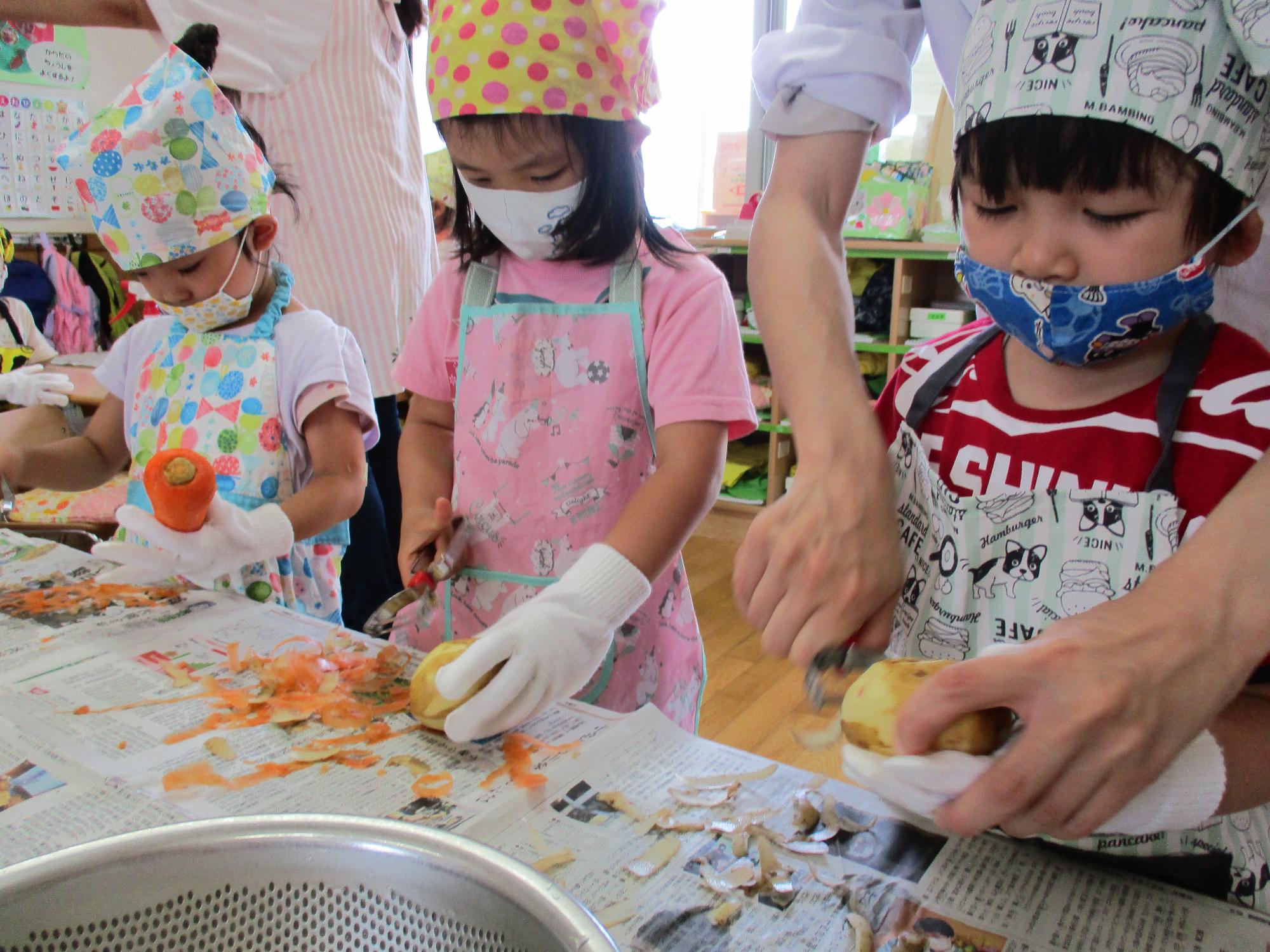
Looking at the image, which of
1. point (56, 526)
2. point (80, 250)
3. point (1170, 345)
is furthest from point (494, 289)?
point (80, 250)

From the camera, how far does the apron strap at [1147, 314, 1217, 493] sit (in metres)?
0.67

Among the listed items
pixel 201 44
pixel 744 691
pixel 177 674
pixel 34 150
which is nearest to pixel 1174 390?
pixel 177 674

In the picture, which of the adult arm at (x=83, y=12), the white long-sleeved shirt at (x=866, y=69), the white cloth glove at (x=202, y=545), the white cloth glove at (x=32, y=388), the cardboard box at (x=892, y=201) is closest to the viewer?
the white long-sleeved shirt at (x=866, y=69)

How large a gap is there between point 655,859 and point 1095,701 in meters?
0.35

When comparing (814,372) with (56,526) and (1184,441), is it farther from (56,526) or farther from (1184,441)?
(56,526)

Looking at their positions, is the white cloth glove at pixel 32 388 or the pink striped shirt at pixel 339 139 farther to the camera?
the white cloth glove at pixel 32 388

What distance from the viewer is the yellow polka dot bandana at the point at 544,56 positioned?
3.08ft

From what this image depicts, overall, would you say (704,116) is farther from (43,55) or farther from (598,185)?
(598,185)

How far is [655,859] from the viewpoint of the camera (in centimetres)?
65

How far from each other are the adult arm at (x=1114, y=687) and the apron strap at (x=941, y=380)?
38 cm

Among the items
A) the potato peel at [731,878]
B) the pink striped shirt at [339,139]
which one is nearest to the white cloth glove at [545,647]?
the potato peel at [731,878]

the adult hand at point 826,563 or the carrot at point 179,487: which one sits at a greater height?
the adult hand at point 826,563

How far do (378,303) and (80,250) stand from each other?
242 cm

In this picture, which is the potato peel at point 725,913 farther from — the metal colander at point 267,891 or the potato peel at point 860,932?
the metal colander at point 267,891
